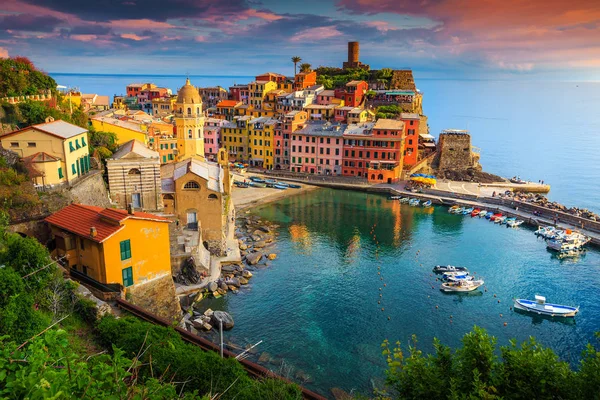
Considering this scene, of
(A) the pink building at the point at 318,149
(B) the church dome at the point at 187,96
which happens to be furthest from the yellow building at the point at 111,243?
(A) the pink building at the point at 318,149

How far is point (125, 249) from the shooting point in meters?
24.8

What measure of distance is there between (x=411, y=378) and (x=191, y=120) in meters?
40.4

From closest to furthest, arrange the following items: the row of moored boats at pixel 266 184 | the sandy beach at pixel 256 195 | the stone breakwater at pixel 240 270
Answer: the stone breakwater at pixel 240 270 < the sandy beach at pixel 256 195 < the row of moored boats at pixel 266 184

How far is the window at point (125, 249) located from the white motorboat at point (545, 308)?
94.0 feet

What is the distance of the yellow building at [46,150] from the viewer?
98.2 ft

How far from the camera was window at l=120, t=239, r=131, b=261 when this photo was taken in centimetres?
2466

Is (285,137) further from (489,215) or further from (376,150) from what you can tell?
(489,215)

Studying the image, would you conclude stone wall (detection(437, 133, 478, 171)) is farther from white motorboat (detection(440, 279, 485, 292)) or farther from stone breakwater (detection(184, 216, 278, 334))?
white motorboat (detection(440, 279, 485, 292))

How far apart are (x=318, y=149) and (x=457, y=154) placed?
2704cm

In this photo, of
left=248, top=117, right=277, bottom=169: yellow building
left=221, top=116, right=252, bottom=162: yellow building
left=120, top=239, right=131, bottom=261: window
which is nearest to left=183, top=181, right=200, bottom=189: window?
left=120, top=239, right=131, bottom=261: window

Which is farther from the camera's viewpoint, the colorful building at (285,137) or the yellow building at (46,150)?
the colorful building at (285,137)

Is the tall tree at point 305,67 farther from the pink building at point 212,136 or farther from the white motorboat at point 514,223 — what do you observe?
the white motorboat at point 514,223

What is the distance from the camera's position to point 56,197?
1151 inches

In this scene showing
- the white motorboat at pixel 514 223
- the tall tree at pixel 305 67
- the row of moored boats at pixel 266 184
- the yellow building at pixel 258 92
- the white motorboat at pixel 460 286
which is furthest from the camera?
the tall tree at pixel 305 67
